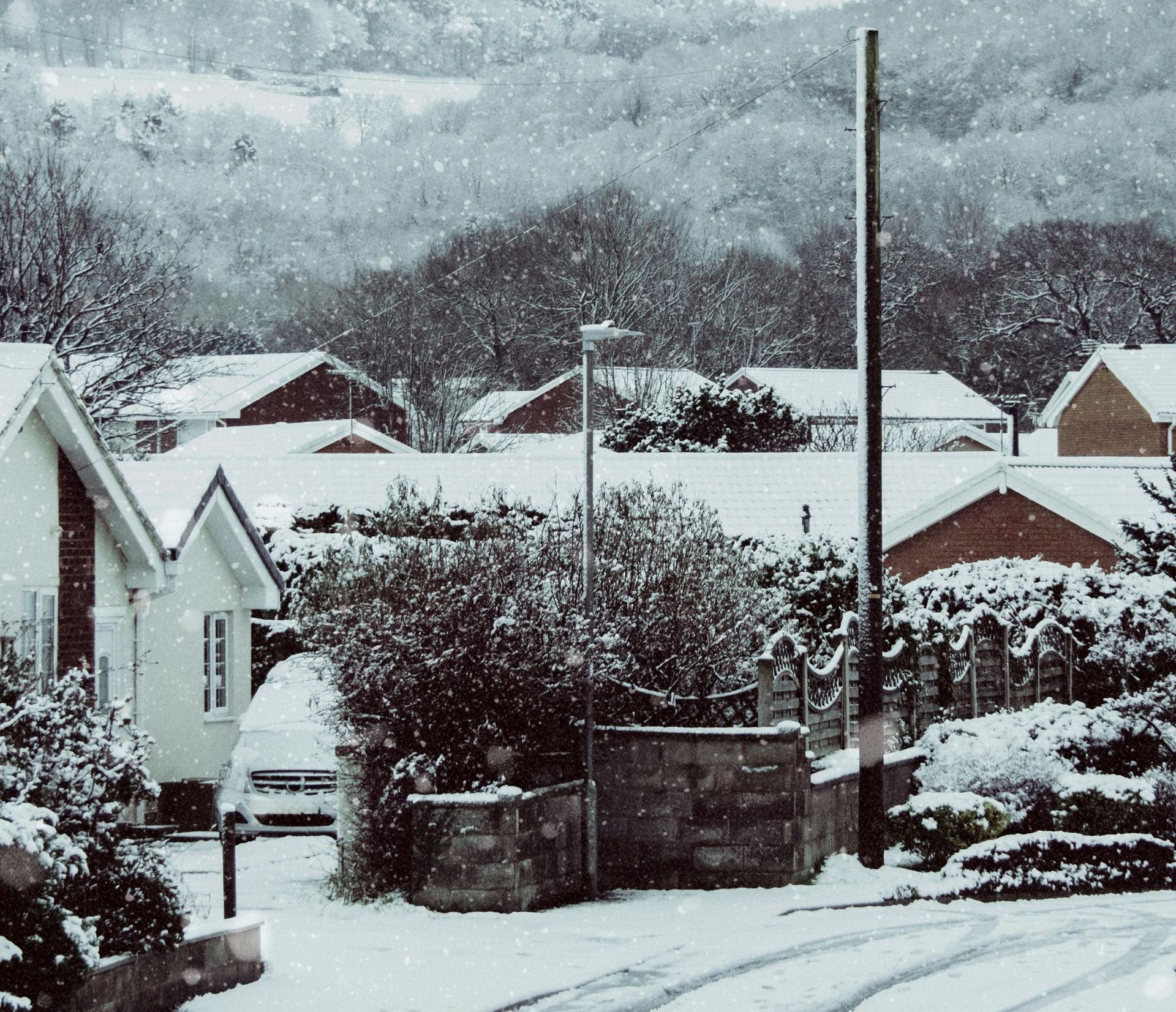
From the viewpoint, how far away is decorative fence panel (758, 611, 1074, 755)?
17.6m

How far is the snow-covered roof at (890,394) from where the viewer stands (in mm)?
65188

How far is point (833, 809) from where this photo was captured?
1778 cm

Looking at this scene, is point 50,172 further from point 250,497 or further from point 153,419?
point 153,419

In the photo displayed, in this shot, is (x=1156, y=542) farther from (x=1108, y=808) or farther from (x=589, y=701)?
(x=589, y=701)

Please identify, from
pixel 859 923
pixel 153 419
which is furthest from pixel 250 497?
pixel 153 419

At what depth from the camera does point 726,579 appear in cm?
1817

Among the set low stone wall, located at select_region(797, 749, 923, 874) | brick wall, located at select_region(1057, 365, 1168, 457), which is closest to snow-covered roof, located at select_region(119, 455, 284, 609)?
low stone wall, located at select_region(797, 749, 923, 874)

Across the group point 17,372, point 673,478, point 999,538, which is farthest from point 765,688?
point 673,478

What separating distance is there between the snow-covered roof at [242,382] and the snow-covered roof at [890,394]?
15339 millimetres

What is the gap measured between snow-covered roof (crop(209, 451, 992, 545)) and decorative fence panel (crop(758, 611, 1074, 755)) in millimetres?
10782

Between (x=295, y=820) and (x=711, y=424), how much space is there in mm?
31398

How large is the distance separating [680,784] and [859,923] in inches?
98.5

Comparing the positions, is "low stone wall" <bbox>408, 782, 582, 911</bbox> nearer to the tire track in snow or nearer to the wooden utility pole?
the tire track in snow

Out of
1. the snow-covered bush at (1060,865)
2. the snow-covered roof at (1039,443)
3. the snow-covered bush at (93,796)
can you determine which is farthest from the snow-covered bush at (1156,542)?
the snow-covered roof at (1039,443)
